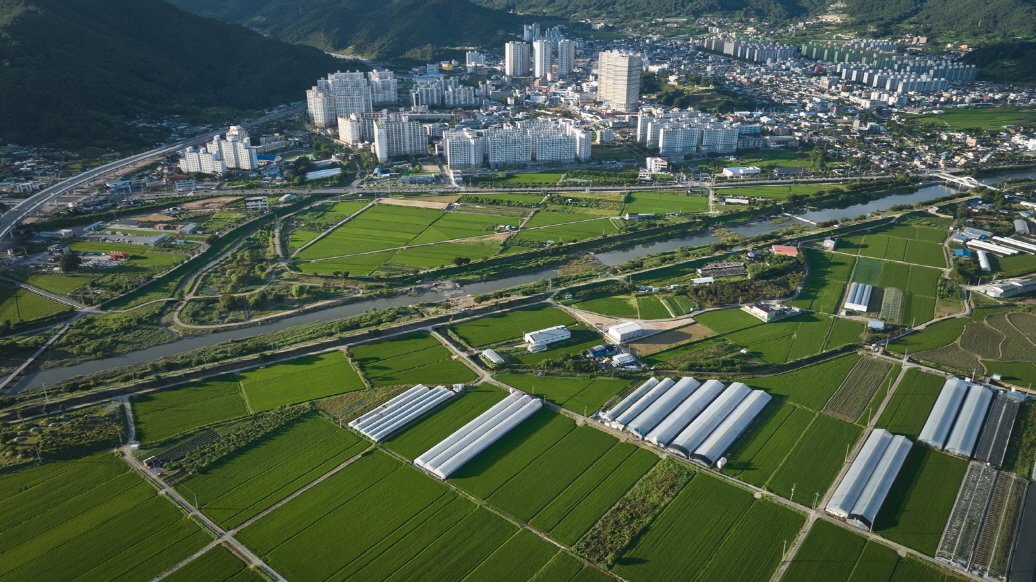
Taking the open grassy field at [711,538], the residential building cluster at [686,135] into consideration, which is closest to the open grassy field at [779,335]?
the open grassy field at [711,538]

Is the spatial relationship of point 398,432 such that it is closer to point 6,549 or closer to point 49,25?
point 6,549

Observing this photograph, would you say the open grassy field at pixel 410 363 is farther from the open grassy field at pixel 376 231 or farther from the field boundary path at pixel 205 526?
the open grassy field at pixel 376 231

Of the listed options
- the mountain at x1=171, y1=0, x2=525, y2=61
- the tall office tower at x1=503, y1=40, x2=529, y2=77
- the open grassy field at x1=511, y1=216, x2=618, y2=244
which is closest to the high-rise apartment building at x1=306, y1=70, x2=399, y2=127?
the tall office tower at x1=503, y1=40, x2=529, y2=77

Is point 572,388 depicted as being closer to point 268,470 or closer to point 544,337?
point 544,337

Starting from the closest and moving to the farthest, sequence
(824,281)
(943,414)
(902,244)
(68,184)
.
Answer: (943,414) < (824,281) < (902,244) < (68,184)

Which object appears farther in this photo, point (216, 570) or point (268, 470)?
point (268, 470)

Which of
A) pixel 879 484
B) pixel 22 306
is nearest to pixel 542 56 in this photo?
pixel 22 306

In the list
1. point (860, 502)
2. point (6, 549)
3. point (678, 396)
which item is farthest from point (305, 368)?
point (860, 502)
